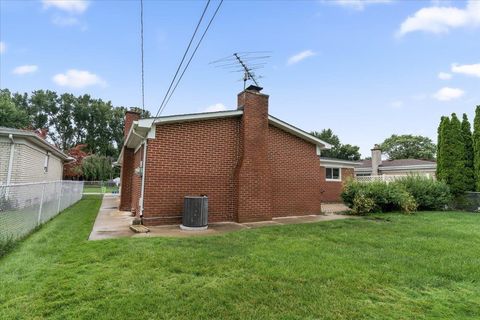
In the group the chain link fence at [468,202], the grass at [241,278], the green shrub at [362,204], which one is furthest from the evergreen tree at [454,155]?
the grass at [241,278]

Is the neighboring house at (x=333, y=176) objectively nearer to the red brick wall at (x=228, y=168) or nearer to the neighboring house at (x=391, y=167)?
the neighboring house at (x=391, y=167)

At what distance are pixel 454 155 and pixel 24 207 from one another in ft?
62.1

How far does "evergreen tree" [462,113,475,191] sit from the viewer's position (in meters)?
14.9

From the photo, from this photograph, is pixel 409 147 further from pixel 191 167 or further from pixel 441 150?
pixel 191 167

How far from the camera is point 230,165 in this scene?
9461 mm

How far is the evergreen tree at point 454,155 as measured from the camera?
Result: 1491cm

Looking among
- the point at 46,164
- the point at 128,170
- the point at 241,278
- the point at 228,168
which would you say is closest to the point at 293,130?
the point at 228,168

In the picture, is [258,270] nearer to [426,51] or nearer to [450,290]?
[450,290]

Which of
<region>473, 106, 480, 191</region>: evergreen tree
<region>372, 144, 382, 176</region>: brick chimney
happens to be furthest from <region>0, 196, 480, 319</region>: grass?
<region>372, 144, 382, 176</region>: brick chimney

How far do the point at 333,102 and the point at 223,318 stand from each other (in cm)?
1692

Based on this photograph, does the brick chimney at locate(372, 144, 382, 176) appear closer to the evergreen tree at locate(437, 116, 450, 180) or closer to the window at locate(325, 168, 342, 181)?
the window at locate(325, 168, 342, 181)

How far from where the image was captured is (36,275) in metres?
4.11

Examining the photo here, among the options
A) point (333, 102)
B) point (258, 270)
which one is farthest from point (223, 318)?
point (333, 102)

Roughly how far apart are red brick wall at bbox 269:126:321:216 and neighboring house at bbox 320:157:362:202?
8063 millimetres
